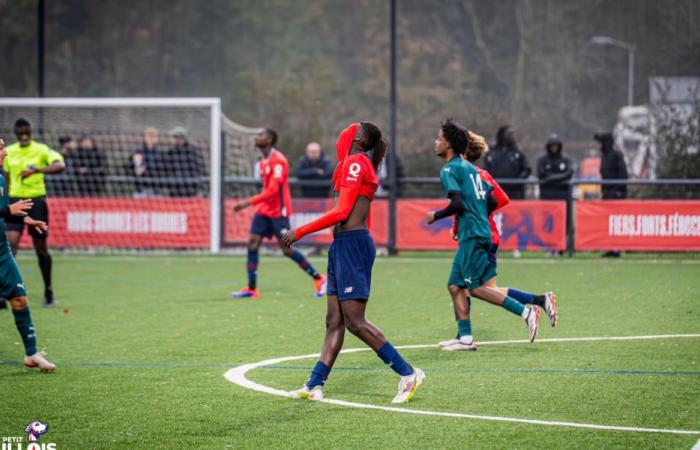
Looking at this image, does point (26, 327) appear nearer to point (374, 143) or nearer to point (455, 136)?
point (374, 143)

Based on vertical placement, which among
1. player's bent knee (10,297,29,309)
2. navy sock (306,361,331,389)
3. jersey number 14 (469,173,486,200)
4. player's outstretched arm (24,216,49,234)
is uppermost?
jersey number 14 (469,173,486,200)

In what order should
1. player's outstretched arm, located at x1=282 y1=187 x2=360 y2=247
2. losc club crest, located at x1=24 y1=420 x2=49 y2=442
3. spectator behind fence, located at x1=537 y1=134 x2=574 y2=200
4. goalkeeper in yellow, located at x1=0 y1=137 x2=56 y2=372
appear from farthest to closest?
spectator behind fence, located at x1=537 y1=134 x2=574 y2=200, goalkeeper in yellow, located at x1=0 y1=137 x2=56 y2=372, player's outstretched arm, located at x1=282 y1=187 x2=360 y2=247, losc club crest, located at x1=24 y1=420 x2=49 y2=442

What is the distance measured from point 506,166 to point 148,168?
7081 mm

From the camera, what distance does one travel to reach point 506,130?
76.3ft

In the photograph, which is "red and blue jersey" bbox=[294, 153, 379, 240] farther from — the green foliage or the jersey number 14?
the green foliage

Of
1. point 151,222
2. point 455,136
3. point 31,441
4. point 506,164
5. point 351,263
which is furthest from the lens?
point 151,222

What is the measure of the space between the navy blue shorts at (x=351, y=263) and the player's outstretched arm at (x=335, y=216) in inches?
7.4

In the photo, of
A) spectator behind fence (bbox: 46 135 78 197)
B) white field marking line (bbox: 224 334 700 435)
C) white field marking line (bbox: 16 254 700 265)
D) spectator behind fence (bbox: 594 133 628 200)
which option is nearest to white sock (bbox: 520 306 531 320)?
white field marking line (bbox: 224 334 700 435)

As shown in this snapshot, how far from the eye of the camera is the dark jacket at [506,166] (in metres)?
23.3

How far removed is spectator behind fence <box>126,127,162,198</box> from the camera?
24.4m

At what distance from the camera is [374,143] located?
8.77m

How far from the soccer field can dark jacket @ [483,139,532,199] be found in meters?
5.55

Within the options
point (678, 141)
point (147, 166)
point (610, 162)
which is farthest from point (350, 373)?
point (678, 141)

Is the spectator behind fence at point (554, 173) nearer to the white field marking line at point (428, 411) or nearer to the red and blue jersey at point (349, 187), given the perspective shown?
the white field marking line at point (428, 411)
